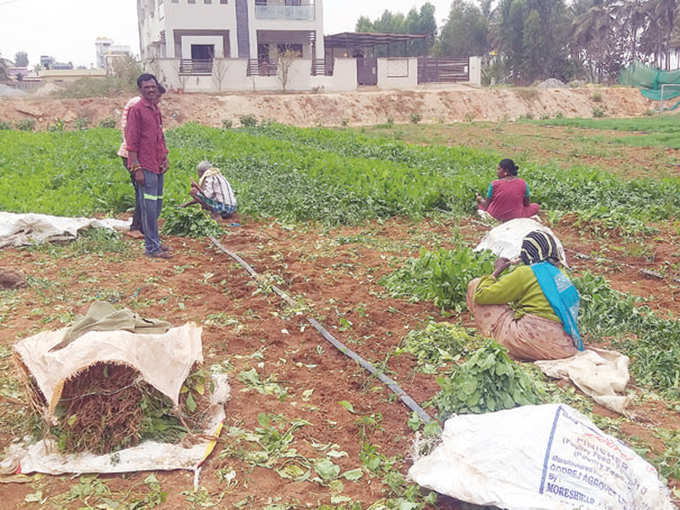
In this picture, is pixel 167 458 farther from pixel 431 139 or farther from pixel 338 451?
pixel 431 139

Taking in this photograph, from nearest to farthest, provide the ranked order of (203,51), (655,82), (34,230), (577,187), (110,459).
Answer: (110,459) < (34,230) < (577,187) < (203,51) < (655,82)

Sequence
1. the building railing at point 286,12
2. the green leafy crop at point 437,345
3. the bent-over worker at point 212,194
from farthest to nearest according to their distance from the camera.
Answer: the building railing at point 286,12 → the bent-over worker at point 212,194 → the green leafy crop at point 437,345

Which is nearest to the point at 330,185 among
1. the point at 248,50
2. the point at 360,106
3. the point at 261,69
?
the point at 360,106

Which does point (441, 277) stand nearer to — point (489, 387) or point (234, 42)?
point (489, 387)

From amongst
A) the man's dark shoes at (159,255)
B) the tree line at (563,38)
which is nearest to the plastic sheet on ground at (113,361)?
the man's dark shoes at (159,255)

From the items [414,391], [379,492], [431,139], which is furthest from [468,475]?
[431,139]

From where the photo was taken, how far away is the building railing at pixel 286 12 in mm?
37188

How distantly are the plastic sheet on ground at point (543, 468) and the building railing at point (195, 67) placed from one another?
35.5m

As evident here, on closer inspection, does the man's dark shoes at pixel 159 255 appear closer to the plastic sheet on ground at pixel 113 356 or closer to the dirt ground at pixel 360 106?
the plastic sheet on ground at pixel 113 356

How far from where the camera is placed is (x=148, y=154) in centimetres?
724

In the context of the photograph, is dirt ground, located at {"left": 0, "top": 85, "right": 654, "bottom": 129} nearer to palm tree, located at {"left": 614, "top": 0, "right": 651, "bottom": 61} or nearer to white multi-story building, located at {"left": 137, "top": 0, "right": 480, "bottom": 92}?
white multi-story building, located at {"left": 137, "top": 0, "right": 480, "bottom": 92}

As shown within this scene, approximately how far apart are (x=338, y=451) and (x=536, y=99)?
3929 centimetres

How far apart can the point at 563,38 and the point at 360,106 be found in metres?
26.5

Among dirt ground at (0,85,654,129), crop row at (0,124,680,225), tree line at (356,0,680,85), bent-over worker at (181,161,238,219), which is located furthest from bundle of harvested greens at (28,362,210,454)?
tree line at (356,0,680,85)
